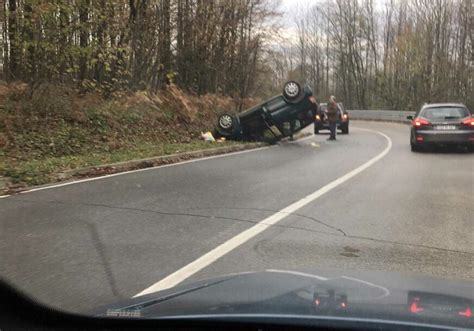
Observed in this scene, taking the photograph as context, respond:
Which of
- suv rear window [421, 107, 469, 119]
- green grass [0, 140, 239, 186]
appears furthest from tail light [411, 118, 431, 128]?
green grass [0, 140, 239, 186]

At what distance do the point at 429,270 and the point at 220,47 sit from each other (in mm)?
24766

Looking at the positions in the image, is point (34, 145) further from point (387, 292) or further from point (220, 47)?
point (220, 47)

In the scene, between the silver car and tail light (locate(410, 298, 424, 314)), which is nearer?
tail light (locate(410, 298, 424, 314))

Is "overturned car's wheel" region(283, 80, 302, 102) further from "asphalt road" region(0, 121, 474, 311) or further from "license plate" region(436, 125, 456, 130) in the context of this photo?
"asphalt road" region(0, 121, 474, 311)

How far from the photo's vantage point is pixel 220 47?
28688 mm

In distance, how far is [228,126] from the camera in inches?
793

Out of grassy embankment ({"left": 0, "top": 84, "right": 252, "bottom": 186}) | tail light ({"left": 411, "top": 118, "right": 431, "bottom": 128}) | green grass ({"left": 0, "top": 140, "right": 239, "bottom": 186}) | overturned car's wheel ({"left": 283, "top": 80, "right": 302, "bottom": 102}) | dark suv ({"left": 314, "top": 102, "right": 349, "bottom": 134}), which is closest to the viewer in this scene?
green grass ({"left": 0, "top": 140, "right": 239, "bottom": 186})

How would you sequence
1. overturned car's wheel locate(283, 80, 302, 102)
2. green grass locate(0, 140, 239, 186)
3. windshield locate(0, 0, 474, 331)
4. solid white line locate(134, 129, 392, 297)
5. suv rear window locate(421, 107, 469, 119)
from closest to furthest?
1. windshield locate(0, 0, 474, 331)
2. solid white line locate(134, 129, 392, 297)
3. green grass locate(0, 140, 239, 186)
4. suv rear window locate(421, 107, 469, 119)
5. overturned car's wheel locate(283, 80, 302, 102)

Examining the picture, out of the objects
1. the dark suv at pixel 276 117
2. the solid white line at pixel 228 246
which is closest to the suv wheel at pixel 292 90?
the dark suv at pixel 276 117

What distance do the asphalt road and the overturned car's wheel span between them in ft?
23.7

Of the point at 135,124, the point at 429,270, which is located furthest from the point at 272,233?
the point at 135,124

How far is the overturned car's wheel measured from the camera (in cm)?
1903

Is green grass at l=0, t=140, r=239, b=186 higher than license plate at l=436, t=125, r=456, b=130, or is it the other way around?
license plate at l=436, t=125, r=456, b=130

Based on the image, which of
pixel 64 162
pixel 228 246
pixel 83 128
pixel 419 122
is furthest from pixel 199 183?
pixel 419 122
